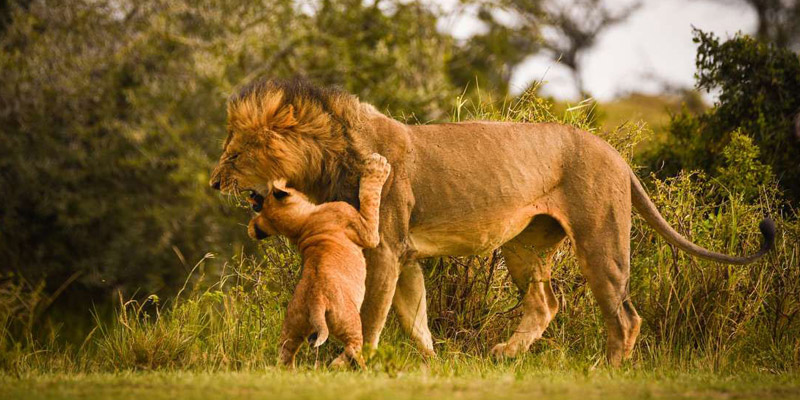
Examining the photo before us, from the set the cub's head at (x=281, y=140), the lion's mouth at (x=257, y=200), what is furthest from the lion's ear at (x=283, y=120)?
the lion's mouth at (x=257, y=200)

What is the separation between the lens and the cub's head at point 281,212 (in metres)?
6.01

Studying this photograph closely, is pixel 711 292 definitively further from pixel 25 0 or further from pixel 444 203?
pixel 25 0

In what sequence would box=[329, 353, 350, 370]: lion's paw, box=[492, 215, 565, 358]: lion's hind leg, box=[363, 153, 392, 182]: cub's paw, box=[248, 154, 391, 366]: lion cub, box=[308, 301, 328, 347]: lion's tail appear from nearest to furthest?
box=[308, 301, 328, 347]: lion's tail < box=[248, 154, 391, 366]: lion cub < box=[329, 353, 350, 370]: lion's paw < box=[363, 153, 392, 182]: cub's paw < box=[492, 215, 565, 358]: lion's hind leg

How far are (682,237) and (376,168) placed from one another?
2283mm

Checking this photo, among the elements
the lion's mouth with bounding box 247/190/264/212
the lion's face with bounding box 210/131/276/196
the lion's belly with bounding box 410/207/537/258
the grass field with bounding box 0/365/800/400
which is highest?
the lion's face with bounding box 210/131/276/196

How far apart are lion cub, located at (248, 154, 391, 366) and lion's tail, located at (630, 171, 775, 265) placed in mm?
1955

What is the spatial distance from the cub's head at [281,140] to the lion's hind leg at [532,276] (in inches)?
63.6

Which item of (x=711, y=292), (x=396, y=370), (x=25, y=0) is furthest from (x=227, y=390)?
(x=25, y=0)

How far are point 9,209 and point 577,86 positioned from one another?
1017 inches

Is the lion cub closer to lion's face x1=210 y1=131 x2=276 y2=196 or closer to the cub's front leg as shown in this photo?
the cub's front leg

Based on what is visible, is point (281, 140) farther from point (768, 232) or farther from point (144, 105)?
point (144, 105)

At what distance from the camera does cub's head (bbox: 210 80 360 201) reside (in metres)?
6.00

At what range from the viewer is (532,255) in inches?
282

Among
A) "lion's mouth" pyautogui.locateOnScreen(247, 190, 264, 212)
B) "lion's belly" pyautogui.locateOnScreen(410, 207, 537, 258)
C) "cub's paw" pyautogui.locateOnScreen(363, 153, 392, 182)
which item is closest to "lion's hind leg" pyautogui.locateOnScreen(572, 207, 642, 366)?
"lion's belly" pyautogui.locateOnScreen(410, 207, 537, 258)
